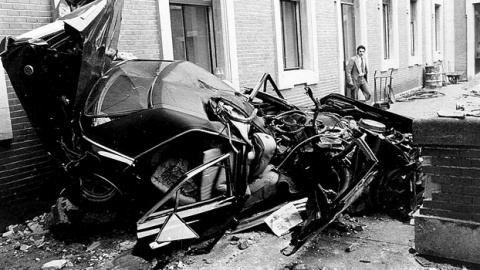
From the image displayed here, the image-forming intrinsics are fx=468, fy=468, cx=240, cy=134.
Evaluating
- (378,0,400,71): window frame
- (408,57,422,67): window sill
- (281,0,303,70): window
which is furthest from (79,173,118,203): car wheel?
(408,57,422,67): window sill

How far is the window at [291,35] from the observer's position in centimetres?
1081

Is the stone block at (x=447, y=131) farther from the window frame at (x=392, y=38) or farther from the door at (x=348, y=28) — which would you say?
the window frame at (x=392, y=38)

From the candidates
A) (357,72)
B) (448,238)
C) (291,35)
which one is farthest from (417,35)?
(448,238)

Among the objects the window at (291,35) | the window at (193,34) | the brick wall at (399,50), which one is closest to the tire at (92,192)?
the window at (193,34)

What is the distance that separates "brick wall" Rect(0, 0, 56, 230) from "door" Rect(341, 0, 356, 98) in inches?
373

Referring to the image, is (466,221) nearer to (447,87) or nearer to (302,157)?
(302,157)

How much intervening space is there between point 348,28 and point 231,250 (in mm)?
10744

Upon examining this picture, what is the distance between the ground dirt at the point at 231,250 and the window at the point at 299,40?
6.06 metres

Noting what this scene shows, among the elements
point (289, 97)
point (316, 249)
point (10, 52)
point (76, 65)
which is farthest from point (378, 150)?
point (289, 97)

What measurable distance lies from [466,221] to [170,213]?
7.53ft

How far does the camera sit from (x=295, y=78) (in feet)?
34.4

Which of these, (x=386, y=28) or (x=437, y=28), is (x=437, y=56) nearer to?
(x=437, y=28)

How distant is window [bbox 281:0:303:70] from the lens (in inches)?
426

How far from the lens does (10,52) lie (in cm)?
400
